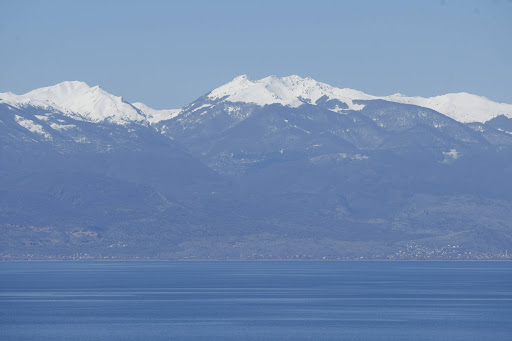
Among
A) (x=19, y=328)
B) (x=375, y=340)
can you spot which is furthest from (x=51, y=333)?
(x=375, y=340)

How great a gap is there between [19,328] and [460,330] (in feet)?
232

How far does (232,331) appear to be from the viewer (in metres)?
190

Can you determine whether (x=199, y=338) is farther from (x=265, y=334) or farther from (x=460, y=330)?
(x=460, y=330)

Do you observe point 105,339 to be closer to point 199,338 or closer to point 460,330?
point 199,338

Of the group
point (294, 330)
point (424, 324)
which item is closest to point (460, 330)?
point (424, 324)

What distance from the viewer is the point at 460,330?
623 ft

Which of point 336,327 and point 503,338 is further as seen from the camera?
point 336,327

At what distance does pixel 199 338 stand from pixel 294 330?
17.5 m

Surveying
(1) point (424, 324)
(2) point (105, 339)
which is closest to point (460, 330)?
(1) point (424, 324)

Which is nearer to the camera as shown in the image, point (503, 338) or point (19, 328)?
point (503, 338)

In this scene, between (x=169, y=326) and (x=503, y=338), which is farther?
(x=169, y=326)

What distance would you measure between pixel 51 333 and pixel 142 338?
1697cm

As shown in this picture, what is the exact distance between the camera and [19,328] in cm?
19412

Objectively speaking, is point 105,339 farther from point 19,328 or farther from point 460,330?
point 460,330
